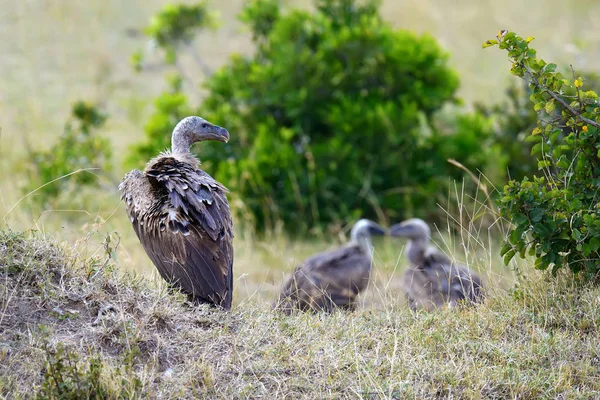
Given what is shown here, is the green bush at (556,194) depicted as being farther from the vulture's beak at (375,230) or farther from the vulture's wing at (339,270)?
the vulture's beak at (375,230)

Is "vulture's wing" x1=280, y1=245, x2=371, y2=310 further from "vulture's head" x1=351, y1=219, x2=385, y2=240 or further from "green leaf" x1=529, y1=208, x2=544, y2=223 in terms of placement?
"green leaf" x1=529, y1=208, x2=544, y2=223

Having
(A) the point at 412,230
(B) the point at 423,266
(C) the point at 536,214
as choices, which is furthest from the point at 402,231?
(C) the point at 536,214

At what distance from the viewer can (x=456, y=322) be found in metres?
4.24

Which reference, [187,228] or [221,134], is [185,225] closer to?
[187,228]

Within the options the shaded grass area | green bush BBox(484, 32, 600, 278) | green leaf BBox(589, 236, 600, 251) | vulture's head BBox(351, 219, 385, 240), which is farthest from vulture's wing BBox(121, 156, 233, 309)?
vulture's head BBox(351, 219, 385, 240)

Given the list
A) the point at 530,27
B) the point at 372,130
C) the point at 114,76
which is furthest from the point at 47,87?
the point at 530,27

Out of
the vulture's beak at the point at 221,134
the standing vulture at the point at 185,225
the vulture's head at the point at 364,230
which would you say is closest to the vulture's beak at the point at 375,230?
the vulture's head at the point at 364,230

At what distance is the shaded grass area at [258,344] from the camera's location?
3.48m

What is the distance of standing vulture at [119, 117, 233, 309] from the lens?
4.41 meters

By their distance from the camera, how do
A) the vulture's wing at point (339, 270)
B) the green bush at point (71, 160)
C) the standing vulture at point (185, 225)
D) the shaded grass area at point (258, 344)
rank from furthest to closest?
the green bush at point (71, 160) → the vulture's wing at point (339, 270) → the standing vulture at point (185, 225) → the shaded grass area at point (258, 344)

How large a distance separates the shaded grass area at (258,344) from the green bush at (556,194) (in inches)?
8.8

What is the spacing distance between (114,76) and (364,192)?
8025 mm

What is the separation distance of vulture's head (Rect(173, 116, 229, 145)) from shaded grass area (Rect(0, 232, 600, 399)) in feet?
4.82

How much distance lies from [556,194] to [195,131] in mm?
2535
